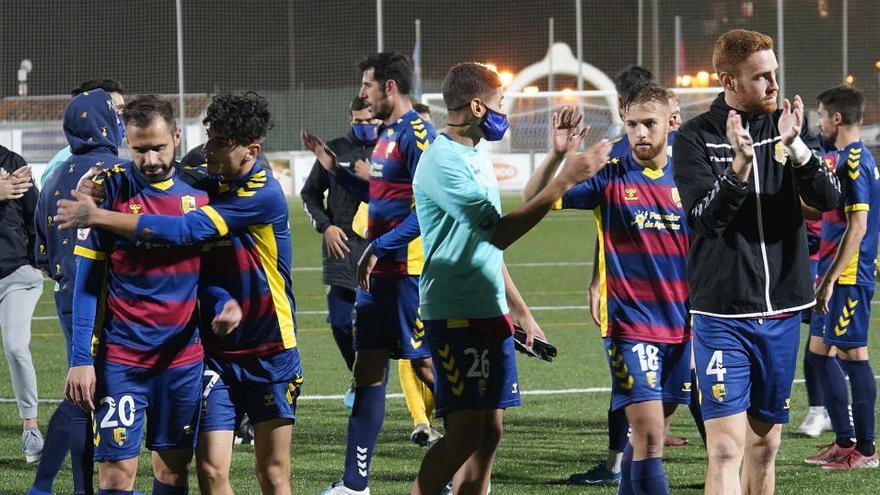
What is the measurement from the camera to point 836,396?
7.20 meters

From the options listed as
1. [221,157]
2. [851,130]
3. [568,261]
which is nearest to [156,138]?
[221,157]

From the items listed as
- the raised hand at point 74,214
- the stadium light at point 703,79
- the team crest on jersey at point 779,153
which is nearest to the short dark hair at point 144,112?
the raised hand at point 74,214

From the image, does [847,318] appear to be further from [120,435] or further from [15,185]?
[15,185]

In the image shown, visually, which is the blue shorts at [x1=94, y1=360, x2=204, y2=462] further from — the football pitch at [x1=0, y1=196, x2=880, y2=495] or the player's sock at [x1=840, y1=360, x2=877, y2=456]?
the player's sock at [x1=840, y1=360, x2=877, y2=456]

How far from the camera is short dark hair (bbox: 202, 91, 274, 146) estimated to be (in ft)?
15.3

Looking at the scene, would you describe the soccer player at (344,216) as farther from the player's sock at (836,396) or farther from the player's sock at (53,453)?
the player's sock at (836,396)

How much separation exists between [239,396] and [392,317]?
1.69 metres

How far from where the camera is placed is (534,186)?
482 centimetres

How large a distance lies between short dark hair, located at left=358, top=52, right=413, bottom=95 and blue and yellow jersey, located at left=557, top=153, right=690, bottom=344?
1.53 metres

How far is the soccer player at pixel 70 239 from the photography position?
18.4 feet

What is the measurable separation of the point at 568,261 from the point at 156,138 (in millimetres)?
15772

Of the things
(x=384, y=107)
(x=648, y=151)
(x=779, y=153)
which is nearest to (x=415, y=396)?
(x=384, y=107)

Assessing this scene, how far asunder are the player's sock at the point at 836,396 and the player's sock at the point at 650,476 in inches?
92.9

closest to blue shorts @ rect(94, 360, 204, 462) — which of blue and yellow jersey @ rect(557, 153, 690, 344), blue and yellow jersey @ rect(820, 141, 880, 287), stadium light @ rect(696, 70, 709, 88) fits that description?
blue and yellow jersey @ rect(557, 153, 690, 344)
